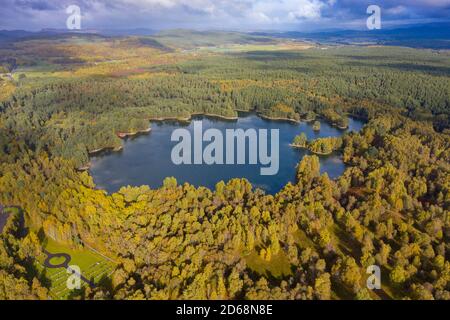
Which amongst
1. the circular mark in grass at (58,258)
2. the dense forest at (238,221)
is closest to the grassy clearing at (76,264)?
the circular mark in grass at (58,258)

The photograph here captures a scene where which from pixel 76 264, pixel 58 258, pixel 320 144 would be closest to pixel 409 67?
pixel 320 144

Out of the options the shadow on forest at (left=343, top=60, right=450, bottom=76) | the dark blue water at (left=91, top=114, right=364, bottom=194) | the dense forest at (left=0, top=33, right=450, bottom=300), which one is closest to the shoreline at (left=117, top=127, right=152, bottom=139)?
the dense forest at (left=0, top=33, right=450, bottom=300)

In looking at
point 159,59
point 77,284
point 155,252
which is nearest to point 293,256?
point 155,252

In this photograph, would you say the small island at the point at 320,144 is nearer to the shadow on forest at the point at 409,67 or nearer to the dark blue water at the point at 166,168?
the dark blue water at the point at 166,168

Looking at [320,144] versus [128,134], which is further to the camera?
[128,134]

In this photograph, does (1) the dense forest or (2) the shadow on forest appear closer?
(1) the dense forest

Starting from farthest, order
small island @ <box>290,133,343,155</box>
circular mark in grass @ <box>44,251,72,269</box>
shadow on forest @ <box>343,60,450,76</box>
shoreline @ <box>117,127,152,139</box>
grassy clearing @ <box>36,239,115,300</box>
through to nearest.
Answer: shadow on forest @ <box>343,60,450,76</box> < shoreline @ <box>117,127,152,139</box> < small island @ <box>290,133,343,155</box> < circular mark in grass @ <box>44,251,72,269</box> < grassy clearing @ <box>36,239,115,300</box>

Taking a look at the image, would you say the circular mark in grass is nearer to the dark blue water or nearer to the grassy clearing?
the grassy clearing

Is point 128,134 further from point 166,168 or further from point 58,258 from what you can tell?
point 58,258
